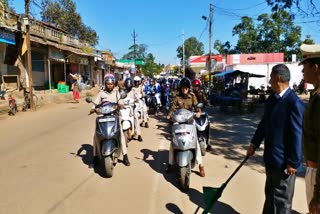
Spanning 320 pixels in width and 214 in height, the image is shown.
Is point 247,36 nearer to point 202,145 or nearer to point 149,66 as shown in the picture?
point 149,66

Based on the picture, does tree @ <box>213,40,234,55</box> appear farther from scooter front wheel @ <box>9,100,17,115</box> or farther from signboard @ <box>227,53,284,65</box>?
scooter front wheel @ <box>9,100,17,115</box>

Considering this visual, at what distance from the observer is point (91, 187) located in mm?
4902

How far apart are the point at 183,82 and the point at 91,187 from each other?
239 centimetres

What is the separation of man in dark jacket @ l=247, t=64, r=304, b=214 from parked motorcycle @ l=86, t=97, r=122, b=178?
9.14 ft

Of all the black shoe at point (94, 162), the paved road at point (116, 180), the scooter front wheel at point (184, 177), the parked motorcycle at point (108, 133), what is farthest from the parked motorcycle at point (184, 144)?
the black shoe at point (94, 162)

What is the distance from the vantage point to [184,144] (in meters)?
4.68

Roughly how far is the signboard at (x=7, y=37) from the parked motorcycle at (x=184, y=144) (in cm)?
1420

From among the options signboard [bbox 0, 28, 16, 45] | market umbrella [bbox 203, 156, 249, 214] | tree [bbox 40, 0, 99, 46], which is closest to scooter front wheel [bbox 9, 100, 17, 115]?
signboard [bbox 0, 28, 16, 45]

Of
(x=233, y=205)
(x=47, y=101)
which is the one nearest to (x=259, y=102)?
(x=47, y=101)

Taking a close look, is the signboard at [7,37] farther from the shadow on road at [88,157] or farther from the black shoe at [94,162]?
the black shoe at [94,162]

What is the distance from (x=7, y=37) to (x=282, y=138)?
1675 cm

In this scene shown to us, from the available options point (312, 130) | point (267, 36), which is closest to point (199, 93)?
point (312, 130)

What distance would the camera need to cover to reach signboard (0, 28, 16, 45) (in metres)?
16.1

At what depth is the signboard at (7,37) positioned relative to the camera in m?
16.1
